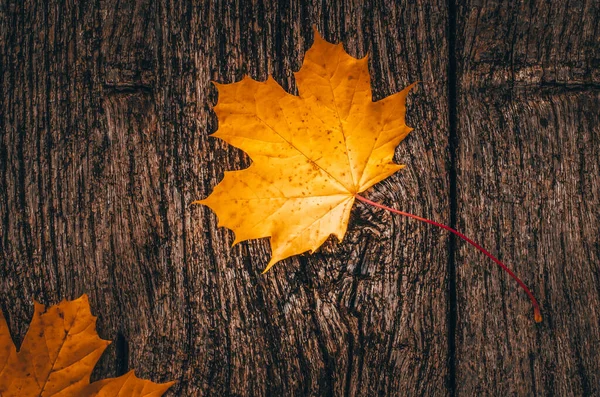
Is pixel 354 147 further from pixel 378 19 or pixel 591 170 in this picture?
pixel 591 170

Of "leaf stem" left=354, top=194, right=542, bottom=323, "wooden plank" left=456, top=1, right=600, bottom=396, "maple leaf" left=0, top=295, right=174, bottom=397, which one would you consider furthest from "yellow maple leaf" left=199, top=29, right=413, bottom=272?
"maple leaf" left=0, top=295, right=174, bottom=397

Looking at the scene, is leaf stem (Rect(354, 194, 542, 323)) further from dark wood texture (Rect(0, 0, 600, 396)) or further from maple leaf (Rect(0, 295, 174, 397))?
maple leaf (Rect(0, 295, 174, 397))

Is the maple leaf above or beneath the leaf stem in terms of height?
beneath

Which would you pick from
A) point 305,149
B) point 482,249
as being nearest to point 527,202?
point 482,249

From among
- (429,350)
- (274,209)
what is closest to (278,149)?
(274,209)

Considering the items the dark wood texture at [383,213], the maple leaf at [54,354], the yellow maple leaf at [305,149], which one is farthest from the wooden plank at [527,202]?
the maple leaf at [54,354]
